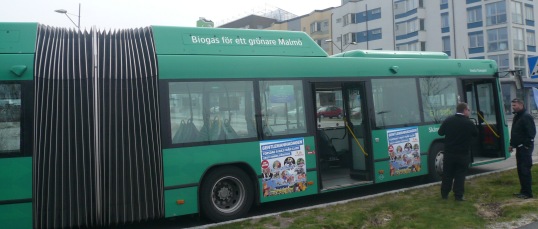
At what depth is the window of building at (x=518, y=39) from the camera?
4584 centimetres

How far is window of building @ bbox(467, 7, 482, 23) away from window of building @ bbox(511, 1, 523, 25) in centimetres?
299

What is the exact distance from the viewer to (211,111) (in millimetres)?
7039

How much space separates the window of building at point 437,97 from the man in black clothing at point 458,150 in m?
1.91

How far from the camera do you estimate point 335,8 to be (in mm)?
65312

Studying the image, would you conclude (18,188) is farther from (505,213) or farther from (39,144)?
(505,213)

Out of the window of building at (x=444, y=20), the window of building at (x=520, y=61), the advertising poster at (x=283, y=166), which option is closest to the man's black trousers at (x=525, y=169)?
the advertising poster at (x=283, y=166)

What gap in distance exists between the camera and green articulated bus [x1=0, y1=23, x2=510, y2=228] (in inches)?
239

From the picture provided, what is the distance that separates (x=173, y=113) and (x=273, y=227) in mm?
2153

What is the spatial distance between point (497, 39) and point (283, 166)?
4561 cm

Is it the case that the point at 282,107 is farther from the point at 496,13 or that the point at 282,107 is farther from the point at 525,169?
the point at 496,13

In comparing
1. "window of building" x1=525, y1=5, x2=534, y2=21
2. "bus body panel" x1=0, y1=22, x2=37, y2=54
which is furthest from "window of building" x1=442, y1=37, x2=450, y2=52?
"bus body panel" x1=0, y1=22, x2=37, y2=54

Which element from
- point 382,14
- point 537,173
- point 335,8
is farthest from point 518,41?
point 537,173

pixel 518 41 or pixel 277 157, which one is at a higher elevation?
pixel 518 41

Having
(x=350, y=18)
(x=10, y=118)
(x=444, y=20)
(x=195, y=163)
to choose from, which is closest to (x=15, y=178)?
(x=10, y=118)
